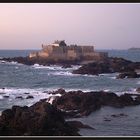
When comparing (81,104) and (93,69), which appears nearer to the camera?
(81,104)

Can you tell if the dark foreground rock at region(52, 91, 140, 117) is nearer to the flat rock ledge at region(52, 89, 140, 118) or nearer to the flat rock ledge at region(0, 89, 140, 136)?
the flat rock ledge at region(52, 89, 140, 118)

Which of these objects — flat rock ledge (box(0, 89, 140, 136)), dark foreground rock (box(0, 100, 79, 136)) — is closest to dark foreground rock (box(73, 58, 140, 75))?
flat rock ledge (box(0, 89, 140, 136))

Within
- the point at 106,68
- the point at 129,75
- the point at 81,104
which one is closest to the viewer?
the point at 81,104

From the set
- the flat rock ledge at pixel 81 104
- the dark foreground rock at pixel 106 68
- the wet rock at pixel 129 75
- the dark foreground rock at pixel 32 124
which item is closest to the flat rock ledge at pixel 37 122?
the dark foreground rock at pixel 32 124

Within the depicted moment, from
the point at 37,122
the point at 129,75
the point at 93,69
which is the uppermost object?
the point at 37,122

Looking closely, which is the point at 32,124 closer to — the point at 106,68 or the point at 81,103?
the point at 81,103

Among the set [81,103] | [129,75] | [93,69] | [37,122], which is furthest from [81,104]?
[93,69]

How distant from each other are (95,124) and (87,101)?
1104 millimetres

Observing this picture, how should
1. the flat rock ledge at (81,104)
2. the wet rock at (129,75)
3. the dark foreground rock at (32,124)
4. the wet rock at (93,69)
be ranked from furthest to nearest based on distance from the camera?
the wet rock at (93,69)
the wet rock at (129,75)
the flat rock ledge at (81,104)
the dark foreground rock at (32,124)

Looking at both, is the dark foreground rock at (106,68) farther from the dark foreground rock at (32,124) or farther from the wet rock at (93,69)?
the dark foreground rock at (32,124)

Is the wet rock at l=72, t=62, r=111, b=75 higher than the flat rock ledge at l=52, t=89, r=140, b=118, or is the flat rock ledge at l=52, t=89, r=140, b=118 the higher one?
the wet rock at l=72, t=62, r=111, b=75

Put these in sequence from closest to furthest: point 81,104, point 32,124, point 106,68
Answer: point 32,124, point 81,104, point 106,68

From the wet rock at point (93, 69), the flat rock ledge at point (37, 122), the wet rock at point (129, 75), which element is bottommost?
the wet rock at point (129, 75)

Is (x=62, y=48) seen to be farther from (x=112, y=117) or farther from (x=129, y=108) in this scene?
(x=112, y=117)
